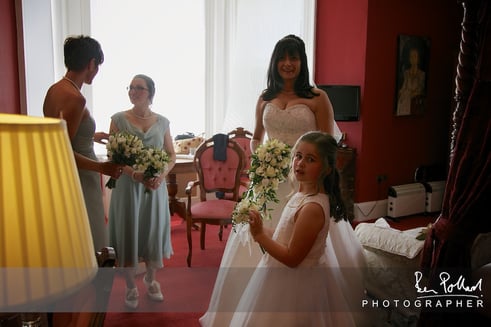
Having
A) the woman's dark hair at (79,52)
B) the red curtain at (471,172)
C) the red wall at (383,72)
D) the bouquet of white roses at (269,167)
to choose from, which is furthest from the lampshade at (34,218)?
the red wall at (383,72)

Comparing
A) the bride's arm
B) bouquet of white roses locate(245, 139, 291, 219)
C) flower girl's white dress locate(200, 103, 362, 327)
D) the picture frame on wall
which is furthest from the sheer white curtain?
bouquet of white roses locate(245, 139, 291, 219)

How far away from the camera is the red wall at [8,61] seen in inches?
135

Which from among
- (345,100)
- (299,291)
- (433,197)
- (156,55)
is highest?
(156,55)

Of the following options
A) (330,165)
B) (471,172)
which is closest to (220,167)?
(330,165)

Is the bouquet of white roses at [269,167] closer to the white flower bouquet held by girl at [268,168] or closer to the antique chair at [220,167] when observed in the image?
the white flower bouquet held by girl at [268,168]

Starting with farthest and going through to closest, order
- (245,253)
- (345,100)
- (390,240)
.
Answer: (345,100) < (245,253) < (390,240)

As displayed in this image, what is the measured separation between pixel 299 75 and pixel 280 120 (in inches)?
12.2

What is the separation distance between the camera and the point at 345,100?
566 centimetres

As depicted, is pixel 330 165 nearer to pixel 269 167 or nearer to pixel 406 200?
pixel 269 167

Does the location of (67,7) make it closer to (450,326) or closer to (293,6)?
(293,6)

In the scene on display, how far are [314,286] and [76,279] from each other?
4.70 ft

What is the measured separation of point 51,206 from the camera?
791 millimetres

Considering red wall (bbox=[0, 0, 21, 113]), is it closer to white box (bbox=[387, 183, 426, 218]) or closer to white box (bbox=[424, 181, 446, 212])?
white box (bbox=[387, 183, 426, 218])

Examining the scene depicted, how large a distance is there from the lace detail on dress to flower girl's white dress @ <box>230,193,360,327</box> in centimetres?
79
